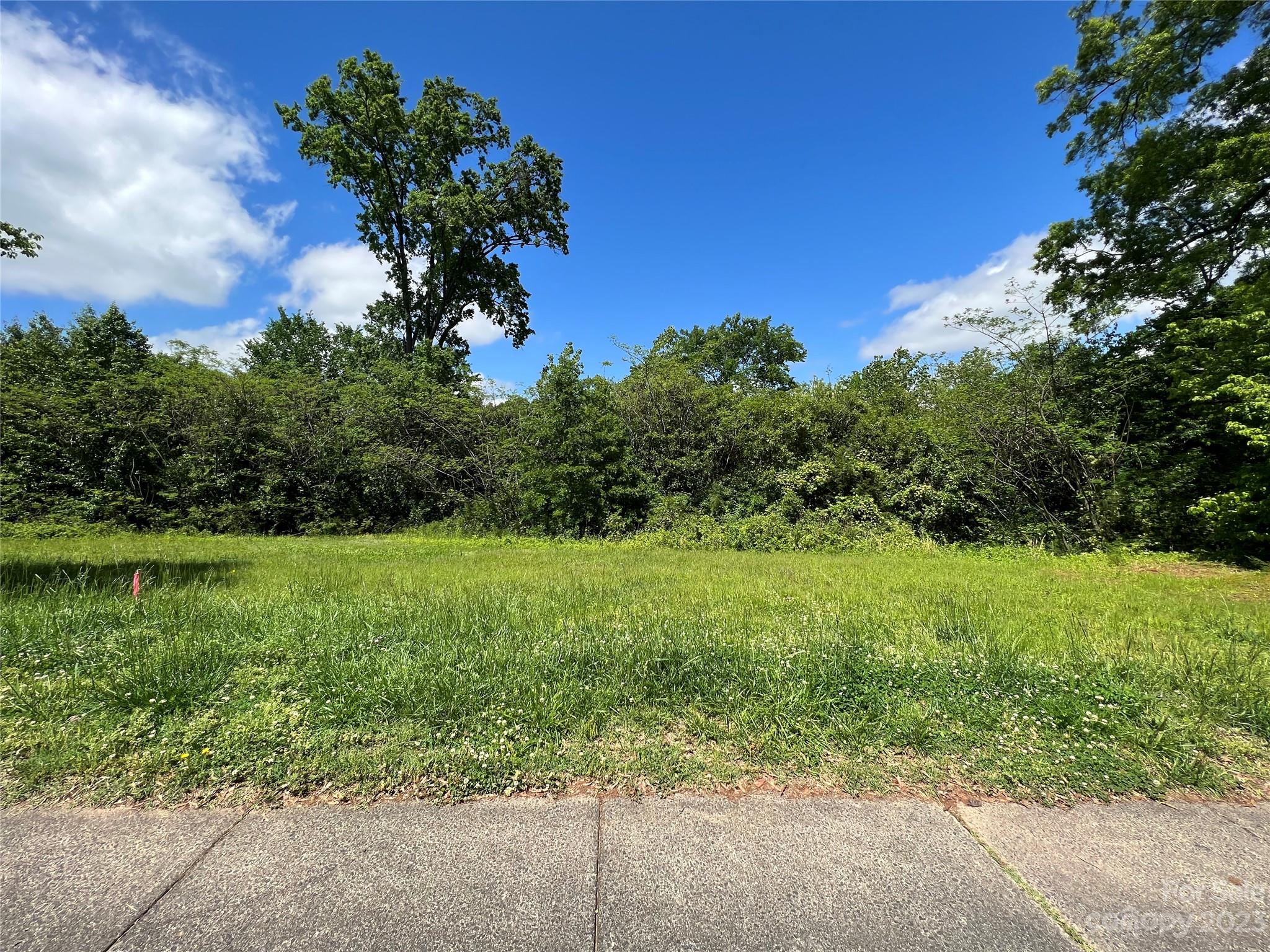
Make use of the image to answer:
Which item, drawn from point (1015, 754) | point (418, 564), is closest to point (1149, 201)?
point (1015, 754)

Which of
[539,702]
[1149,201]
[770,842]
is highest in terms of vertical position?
[1149,201]

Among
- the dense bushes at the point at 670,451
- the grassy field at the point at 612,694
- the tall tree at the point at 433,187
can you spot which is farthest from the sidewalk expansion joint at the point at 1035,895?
the tall tree at the point at 433,187

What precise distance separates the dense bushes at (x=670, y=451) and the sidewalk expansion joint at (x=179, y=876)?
1053 cm

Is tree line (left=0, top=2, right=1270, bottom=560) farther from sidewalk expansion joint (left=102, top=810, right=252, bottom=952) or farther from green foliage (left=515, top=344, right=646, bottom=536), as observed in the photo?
sidewalk expansion joint (left=102, top=810, right=252, bottom=952)

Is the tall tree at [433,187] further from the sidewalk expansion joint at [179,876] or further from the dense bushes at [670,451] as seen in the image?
the sidewalk expansion joint at [179,876]

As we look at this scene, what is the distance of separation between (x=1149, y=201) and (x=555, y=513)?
15722mm

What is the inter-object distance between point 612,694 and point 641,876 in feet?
4.19

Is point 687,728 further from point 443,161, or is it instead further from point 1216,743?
point 443,161

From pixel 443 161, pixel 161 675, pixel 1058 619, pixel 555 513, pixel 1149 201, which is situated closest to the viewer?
pixel 161 675

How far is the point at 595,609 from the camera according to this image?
5328mm

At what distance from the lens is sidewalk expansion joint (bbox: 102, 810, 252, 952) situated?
1775 millimetres

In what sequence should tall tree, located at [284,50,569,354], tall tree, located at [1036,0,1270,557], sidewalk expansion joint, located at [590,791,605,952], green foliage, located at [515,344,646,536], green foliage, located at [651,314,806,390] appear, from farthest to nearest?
1. green foliage, located at [651,314,806,390]
2. tall tree, located at [284,50,569,354]
3. green foliage, located at [515,344,646,536]
4. tall tree, located at [1036,0,1270,557]
5. sidewalk expansion joint, located at [590,791,605,952]

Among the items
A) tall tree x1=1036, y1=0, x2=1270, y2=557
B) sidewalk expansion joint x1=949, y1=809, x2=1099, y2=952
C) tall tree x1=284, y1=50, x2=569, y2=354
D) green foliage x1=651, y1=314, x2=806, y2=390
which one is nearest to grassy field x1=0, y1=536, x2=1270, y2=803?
sidewalk expansion joint x1=949, y1=809, x2=1099, y2=952

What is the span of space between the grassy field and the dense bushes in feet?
22.1
